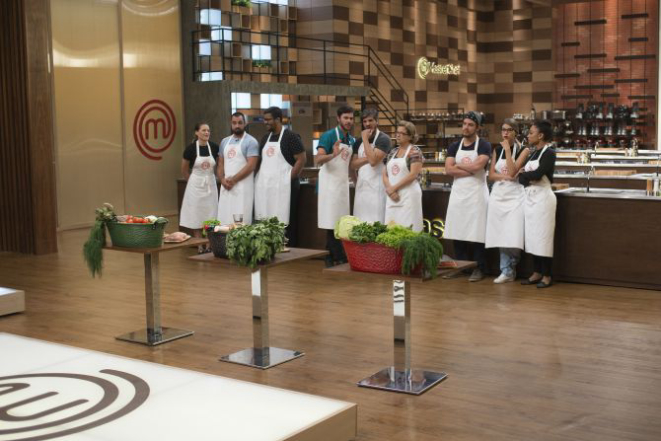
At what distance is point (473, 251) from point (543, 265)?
740 millimetres

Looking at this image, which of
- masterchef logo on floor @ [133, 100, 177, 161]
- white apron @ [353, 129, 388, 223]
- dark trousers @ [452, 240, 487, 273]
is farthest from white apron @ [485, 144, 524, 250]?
masterchef logo on floor @ [133, 100, 177, 161]

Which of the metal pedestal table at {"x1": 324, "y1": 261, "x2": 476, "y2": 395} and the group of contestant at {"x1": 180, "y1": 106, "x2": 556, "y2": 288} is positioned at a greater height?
the group of contestant at {"x1": 180, "y1": 106, "x2": 556, "y2": 288}

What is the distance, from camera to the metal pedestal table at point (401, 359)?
4512mm

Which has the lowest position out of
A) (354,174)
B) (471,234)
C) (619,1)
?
(471,234)

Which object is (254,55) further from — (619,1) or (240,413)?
(240,413)

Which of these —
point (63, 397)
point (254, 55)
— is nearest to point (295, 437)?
point (63, 397)

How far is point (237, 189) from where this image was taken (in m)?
8.73

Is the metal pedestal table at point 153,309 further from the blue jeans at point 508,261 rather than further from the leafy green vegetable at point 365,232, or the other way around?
the blue jeans at point 508,261

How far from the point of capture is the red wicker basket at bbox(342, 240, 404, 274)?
4.38 metres

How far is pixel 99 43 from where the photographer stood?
12195 millimetres

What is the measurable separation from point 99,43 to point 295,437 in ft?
32.4

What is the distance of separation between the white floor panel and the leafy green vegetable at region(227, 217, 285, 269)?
78 cm

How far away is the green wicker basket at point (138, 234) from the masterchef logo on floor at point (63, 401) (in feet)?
3.77

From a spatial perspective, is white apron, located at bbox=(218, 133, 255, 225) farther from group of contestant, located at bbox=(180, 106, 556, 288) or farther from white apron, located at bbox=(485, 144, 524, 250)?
white apron, located at bbox=(485, 144, 524, 250)
